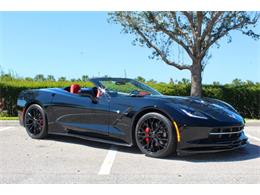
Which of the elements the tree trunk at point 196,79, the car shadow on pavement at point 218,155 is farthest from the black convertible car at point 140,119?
the tree trunk at point 196,79

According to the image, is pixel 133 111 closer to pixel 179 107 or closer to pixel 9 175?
pixel 179 107

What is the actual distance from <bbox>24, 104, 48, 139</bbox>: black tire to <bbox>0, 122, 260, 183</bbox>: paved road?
271 millimetres

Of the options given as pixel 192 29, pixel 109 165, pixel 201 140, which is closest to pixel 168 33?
pixel 192 29

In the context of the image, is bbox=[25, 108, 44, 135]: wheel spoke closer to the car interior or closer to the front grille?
the car interior

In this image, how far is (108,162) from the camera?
585 centimetres

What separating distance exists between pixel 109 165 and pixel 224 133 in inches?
66.2

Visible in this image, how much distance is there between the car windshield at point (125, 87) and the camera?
682 centimetres

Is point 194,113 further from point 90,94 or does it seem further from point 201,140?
point 90,94

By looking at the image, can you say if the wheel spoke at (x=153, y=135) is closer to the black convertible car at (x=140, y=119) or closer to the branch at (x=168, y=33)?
the black convertible car at (x=140, y=119)

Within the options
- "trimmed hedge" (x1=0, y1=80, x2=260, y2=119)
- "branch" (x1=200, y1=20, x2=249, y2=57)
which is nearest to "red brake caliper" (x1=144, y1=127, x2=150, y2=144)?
"trimmed hedge" (x1=0, y1=80, x2=260, y2=119)

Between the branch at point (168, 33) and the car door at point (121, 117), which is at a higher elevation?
the branch at point (168, 33)

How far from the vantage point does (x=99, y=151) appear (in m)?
6.69

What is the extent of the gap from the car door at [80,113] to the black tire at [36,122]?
14.0 inches
